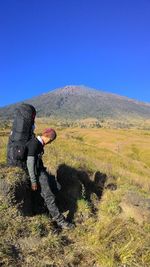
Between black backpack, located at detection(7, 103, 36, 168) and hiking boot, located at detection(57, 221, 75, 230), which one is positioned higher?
black backpack, located at detection(7, 103, 36, 168)

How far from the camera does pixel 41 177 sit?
8.86m

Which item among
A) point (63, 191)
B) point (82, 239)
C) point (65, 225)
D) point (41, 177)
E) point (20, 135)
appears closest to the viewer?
point (82, 239)

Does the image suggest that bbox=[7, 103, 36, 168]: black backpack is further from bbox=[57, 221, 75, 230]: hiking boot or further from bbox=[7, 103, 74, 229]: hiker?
bbox=[57, 221, 75, 230]: hiking boot

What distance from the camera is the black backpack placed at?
8992 millimetres

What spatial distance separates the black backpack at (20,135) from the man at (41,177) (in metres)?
0.28

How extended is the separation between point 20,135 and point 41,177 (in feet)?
3.37

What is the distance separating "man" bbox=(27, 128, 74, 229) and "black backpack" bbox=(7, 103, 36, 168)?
28 centimetres

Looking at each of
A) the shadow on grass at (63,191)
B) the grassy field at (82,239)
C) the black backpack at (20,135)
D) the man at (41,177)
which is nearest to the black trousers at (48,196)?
the man at (41,177)

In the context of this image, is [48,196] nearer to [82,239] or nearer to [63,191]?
[82,239]

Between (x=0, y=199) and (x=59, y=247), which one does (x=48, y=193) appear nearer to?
(x=0, y=199)

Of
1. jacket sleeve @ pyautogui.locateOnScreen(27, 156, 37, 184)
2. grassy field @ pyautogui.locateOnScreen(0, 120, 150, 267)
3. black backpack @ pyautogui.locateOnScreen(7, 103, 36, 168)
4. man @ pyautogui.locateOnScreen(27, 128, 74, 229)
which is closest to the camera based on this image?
grassy field @ pyautogui.locateOnScreen(0, 120, 150, 267)

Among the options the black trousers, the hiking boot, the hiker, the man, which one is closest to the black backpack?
the hiker

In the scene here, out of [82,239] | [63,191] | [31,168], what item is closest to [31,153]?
[31,168]

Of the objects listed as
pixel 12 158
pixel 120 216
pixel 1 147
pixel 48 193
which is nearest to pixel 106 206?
pixel 120 216
